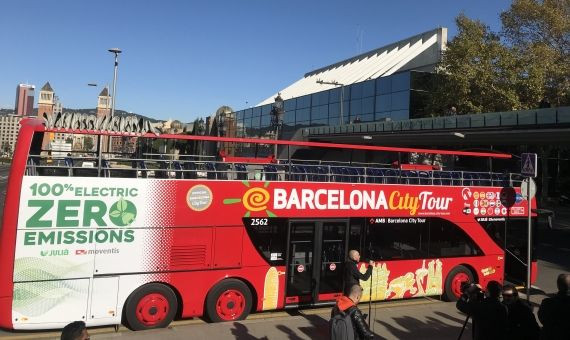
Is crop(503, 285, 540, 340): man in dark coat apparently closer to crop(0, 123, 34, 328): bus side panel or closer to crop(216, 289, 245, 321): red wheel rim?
crop(216, 289, 245, 321): red wheel rim

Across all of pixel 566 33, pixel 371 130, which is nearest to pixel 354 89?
pixel 371 130

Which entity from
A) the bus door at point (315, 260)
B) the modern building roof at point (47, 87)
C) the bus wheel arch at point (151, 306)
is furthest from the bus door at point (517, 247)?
the modern building roof at point (47, 87)

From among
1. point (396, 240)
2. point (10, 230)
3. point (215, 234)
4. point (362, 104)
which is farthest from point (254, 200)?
point (362, 104)

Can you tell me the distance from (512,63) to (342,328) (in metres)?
36.5

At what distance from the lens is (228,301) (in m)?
9.03

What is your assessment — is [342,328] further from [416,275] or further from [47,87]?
[47,87]

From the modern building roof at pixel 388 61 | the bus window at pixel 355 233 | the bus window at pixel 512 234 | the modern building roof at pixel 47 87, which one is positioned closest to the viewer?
the bus window at pixel 355 233

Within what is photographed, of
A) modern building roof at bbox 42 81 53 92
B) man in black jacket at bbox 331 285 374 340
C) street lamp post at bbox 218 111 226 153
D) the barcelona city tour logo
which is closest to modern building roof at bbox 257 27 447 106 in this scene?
street lamp post at bbox 218 111 226 153

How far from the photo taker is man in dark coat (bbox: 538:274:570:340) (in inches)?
198

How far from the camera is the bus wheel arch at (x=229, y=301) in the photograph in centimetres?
889

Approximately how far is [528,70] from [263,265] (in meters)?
33.7

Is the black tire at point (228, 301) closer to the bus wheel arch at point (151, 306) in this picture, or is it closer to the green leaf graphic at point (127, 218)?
the bus wheel arch at point (151, 306)

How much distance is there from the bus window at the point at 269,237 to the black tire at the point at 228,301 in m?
0.77

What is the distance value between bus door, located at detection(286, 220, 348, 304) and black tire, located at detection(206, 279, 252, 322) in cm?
93
